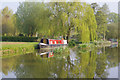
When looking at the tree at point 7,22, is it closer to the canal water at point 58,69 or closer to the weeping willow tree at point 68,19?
the weeping willow tree at point 68,19

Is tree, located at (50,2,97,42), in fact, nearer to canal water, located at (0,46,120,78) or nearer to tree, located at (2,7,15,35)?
canal water, located at (0,46,120,78)

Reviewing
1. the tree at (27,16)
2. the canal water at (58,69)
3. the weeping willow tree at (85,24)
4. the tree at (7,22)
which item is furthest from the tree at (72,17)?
the tree at (7,22)

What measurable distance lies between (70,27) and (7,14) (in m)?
20.2

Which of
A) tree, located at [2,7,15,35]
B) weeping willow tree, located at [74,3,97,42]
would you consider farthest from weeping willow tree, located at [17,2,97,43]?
tree, located at [2,7,15,35]

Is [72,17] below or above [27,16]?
below

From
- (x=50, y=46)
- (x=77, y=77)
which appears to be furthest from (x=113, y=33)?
(x=77, y=77)

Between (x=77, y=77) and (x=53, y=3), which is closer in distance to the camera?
(x=77, y=77)

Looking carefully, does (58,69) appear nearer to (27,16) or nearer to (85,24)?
(85,24)

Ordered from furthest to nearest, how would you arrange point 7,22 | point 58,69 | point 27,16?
point 7,22, point 27,16, point 58,69

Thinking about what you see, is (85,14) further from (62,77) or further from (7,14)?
(7,14)

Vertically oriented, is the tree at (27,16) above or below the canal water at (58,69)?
above

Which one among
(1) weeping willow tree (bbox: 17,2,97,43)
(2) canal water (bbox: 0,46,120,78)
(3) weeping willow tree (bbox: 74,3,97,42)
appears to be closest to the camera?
(2) canal water (bbox: 0,46,120,78)

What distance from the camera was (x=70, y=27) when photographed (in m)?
21.5

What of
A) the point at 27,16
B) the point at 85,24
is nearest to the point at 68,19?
the point at 85,24
